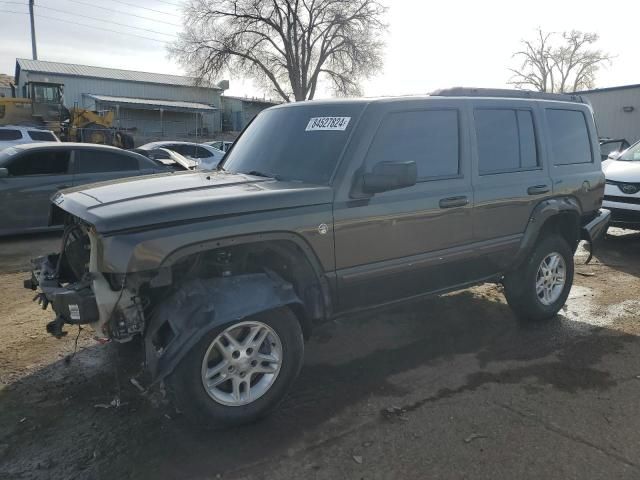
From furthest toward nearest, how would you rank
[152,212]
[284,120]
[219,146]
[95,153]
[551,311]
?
[219,146]
[95,153]
[551,311]
[284,120]
[152,212]

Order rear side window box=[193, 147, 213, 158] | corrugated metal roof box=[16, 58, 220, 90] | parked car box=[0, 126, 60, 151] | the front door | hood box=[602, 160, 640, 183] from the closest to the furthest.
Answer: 1. the front door
2. hood box=[602, 160, 640, 183]
3. rear side window box=[193, 147, 213, 158]
4. parked car box=[0, 126, 60, 151]
5. corrugated metal roof box=[16, 58, 220, 90]

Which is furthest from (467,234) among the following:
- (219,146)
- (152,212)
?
(219,146)

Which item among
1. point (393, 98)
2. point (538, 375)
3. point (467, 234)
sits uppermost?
point (393, 98)

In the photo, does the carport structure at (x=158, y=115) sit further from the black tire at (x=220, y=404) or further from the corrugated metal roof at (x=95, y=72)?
the black tire at (x=220, y=404)

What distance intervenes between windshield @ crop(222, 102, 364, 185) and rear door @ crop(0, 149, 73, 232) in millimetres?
4776

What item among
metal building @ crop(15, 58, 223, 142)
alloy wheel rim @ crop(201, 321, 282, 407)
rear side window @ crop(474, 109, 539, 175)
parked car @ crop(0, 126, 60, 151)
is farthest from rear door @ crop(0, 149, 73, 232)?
metal building @ crop(15, 58, 223, 142)

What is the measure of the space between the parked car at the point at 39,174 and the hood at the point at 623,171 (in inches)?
310

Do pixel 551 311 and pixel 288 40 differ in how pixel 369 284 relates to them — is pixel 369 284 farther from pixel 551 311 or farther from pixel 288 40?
pixel 288 40

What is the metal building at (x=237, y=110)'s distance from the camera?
49.7 meters

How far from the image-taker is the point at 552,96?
203 inches

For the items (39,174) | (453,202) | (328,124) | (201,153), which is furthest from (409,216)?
(201,153)

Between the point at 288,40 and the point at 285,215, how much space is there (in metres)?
39.9

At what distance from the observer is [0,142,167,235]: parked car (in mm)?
7688

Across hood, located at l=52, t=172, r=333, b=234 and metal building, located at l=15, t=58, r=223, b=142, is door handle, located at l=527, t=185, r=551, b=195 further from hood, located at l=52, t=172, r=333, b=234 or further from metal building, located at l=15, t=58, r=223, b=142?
metal building, located at l=15, t=58, r=223, b=142
